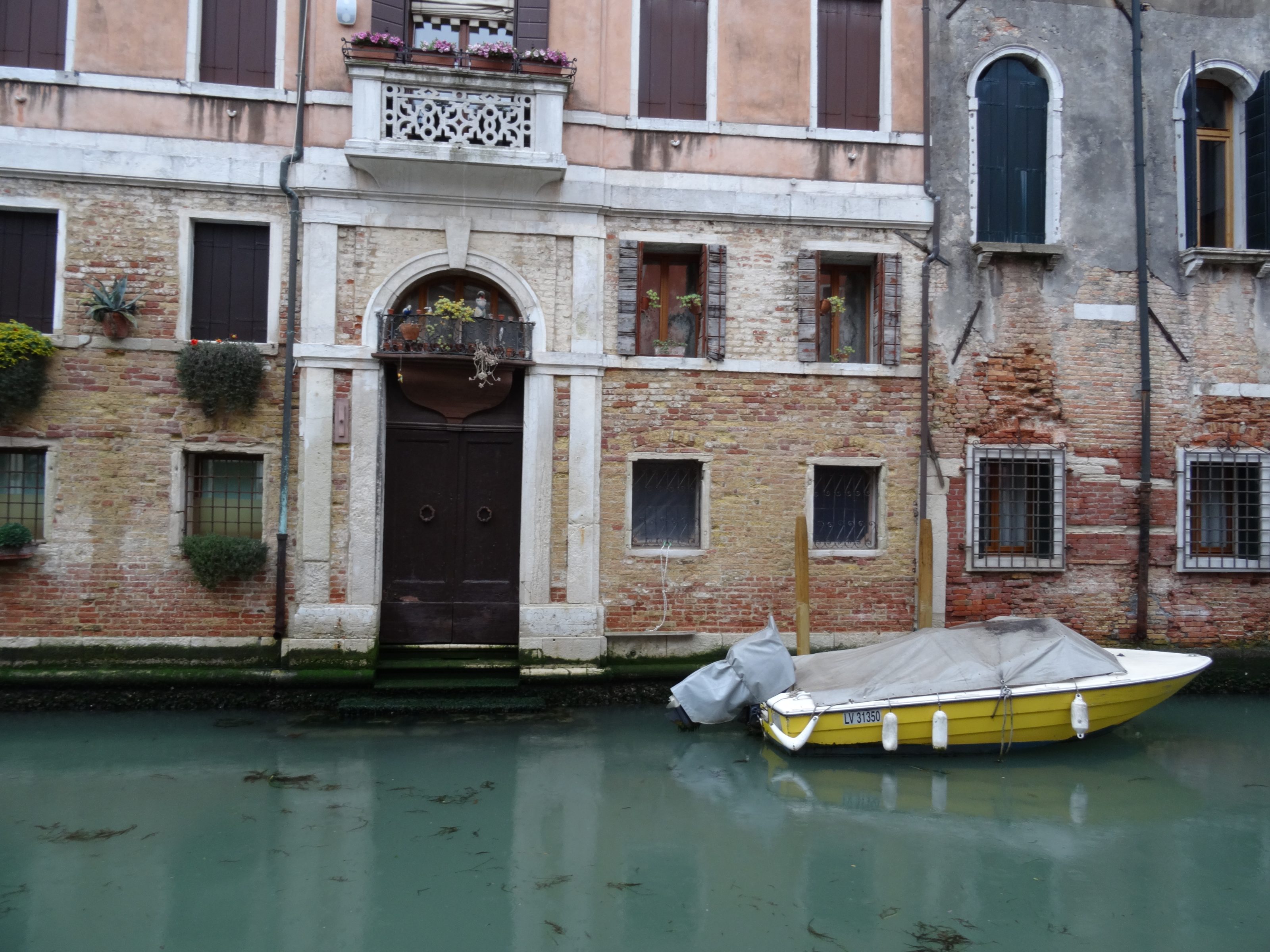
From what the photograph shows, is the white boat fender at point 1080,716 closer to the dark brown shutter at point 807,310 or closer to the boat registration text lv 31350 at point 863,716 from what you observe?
the boat registration text lv 31350 at point 863,716

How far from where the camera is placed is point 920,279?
29.4ft

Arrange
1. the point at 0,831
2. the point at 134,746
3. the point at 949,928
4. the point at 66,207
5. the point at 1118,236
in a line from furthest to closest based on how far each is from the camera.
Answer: the point at 1118,236, the point at 66,207, the point at 134,746, the point at 0,831, the point at 949,928

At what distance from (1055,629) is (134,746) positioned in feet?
23.9

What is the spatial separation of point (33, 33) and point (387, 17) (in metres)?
3.21

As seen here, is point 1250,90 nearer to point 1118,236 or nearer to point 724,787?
point 1118,236

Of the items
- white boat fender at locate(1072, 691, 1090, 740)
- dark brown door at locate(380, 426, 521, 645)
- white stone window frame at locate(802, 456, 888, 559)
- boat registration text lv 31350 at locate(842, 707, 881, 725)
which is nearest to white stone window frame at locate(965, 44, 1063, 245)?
white stone window frame at locate(802, 456, 888, 559)

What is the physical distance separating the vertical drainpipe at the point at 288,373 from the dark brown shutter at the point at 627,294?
3015 mm

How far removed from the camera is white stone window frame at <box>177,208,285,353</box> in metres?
8.09

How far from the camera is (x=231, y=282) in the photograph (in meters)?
8.31

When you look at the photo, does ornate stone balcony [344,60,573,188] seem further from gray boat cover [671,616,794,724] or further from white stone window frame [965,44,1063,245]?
gray boat cover [671,616,794,724]

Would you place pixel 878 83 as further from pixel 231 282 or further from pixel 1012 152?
pixel 231 282

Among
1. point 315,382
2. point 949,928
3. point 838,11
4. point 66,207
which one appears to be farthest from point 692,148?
point 949,928

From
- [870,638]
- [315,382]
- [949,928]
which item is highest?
[315,382]

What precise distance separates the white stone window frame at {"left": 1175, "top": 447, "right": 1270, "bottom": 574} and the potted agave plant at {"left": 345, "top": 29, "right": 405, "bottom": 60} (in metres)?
8.77
